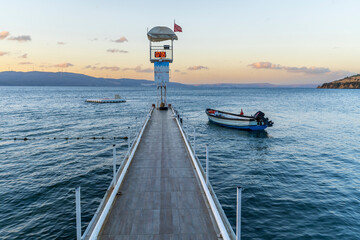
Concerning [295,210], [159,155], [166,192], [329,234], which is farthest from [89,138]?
[329,234]

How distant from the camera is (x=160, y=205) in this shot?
9.31m

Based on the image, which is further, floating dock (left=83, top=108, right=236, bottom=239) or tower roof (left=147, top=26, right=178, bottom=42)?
tower roof (left=147, top=26, right=178, bottom=42)

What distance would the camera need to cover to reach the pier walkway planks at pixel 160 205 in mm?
7574

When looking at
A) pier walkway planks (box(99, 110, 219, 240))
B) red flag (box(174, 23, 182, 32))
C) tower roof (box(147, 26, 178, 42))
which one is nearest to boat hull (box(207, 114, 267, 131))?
tower roof (box(147, 26, 178, 42))

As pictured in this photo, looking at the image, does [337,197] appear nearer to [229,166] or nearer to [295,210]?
[295,210]

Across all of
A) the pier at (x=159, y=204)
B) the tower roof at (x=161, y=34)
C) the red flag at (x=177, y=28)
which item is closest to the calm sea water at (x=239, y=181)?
the pier at (x=159, y=204)

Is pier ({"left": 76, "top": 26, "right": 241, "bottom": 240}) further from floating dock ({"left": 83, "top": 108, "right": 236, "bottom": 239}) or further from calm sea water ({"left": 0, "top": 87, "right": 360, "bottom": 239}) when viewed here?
calm sea water ({"left": 0, "top": 87, "right": 360, "bottom": 239})

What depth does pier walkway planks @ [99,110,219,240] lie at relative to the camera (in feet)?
24.8

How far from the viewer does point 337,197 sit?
52.4ft

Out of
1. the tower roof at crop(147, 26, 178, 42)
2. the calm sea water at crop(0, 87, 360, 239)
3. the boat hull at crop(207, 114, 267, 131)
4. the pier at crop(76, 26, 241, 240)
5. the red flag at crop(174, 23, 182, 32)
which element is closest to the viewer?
the pier at crop(76, 26, 241, 240)

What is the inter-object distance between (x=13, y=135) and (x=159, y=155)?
95.2ft

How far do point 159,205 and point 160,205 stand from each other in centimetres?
4

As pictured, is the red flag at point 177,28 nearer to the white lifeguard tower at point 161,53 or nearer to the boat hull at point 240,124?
the white lifeguard tower at point 161,53

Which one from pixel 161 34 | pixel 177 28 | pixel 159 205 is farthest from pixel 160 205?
pixel 177 28
